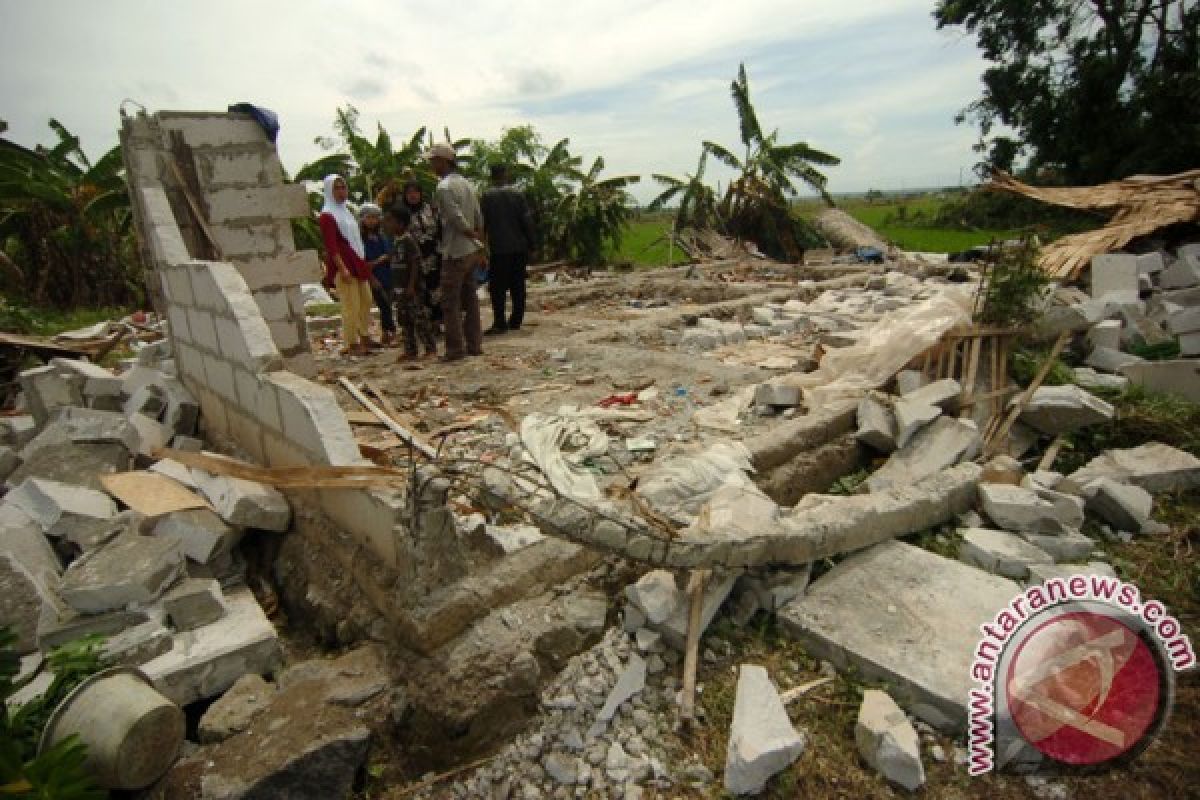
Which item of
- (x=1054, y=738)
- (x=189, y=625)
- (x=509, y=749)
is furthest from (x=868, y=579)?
(x=189, y=625)

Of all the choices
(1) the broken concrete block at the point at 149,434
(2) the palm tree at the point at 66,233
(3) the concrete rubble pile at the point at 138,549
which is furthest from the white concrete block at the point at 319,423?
(2) the palm tree at the point at 66,233

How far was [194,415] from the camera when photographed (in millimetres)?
4707

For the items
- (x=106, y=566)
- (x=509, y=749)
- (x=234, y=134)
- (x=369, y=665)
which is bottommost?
(x=509, y=749)

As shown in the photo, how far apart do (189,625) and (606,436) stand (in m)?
2.41

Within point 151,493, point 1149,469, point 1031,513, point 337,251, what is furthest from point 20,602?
point 1149,469

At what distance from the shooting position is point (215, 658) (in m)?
2.71

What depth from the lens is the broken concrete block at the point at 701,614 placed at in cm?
254

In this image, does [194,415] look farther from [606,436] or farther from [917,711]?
[917,711]

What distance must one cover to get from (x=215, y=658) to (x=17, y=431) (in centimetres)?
382

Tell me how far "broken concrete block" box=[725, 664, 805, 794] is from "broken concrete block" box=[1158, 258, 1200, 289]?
22.6 ft

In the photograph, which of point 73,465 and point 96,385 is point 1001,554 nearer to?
point 73,465

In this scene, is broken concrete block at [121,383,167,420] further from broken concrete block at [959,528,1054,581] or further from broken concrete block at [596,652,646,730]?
broken concrete block at [959,528,1054,581]

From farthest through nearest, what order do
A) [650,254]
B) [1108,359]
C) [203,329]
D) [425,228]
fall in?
[650,254] < [425,228] < [1108,359] < [203,329]

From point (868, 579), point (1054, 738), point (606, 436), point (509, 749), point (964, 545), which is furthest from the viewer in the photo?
point (606, 436)
